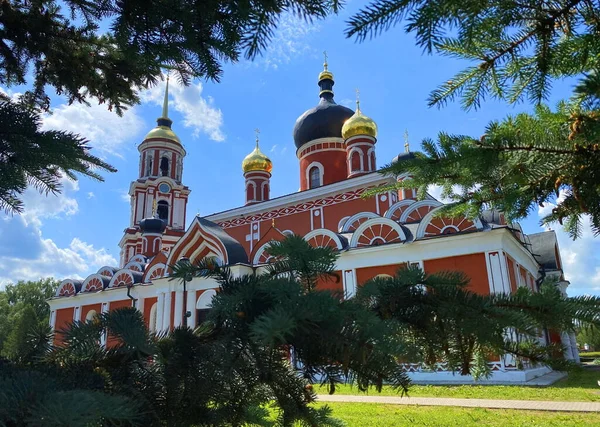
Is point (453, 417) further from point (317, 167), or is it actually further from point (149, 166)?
point (149, 166)

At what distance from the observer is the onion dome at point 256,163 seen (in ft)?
95.1

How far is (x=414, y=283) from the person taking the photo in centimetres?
135

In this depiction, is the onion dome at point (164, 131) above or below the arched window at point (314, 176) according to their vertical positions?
above

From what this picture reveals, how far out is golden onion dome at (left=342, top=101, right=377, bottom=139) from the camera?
24453 millimetres

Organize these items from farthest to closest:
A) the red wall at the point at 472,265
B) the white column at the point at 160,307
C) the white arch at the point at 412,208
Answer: the white column at the point at 160,307 < the white arch at the point at 412,208 < the red wall at the point at 472,265

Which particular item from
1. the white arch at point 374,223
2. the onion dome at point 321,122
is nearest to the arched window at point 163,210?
the onion dome at point 321,122

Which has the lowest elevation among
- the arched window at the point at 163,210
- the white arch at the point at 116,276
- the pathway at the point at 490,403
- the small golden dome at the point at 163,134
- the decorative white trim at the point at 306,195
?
the pathway at the point at 490,403

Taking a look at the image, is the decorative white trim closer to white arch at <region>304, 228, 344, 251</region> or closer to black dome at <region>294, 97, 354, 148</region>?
black dome at <region>294, 97, 354, 148</region>

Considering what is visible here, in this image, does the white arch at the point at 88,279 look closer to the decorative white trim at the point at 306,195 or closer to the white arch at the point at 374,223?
the decorative white trim at the point at 306,195

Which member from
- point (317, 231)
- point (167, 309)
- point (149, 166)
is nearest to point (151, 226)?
point (149, 166)

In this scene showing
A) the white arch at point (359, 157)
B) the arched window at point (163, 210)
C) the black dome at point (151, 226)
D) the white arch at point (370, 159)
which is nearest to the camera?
the white arch at point (359, 157)

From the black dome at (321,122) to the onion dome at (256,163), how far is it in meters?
2.62

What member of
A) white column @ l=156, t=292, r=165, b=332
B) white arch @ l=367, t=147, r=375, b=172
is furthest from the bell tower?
white arch @ l=367, t=147, r=375, b=172

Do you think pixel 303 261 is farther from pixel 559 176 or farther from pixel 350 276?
pixel 350 276
